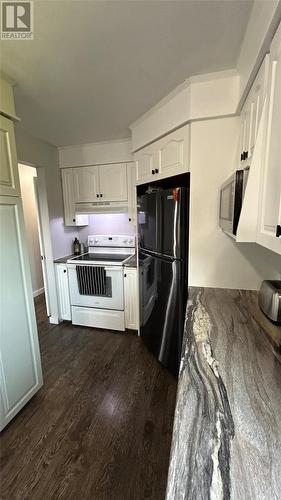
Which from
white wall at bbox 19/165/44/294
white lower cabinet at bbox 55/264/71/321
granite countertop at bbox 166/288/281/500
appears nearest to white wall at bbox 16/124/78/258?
white lower cabinet at bbox 55/264/71/321

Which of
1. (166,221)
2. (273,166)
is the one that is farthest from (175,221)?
(273,166)

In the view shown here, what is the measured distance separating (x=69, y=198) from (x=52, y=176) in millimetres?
351

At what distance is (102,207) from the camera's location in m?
2.90

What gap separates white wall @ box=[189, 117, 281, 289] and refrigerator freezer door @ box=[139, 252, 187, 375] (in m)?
0.16

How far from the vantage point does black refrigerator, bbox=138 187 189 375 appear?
70.0 inches

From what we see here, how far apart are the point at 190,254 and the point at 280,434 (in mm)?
1246

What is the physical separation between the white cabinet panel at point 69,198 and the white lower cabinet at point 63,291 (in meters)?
0.67

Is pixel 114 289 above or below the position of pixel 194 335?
below

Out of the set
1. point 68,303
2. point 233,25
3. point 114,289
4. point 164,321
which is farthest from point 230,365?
point 68,303

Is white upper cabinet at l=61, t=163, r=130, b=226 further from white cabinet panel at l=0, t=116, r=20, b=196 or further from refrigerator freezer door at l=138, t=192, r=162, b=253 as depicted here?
white cabinet panel at l=0, t=116, r=20, b=196

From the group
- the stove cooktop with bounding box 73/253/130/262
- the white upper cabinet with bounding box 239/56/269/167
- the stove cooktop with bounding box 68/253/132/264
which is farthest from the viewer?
the stove cooktop with bounding box 73/253/130/262

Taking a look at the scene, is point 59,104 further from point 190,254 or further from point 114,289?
point 114,289

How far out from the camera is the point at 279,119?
0.74 metres

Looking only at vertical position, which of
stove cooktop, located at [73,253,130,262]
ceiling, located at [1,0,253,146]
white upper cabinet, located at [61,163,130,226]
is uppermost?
ceiling, located at [1,0,253,146]
